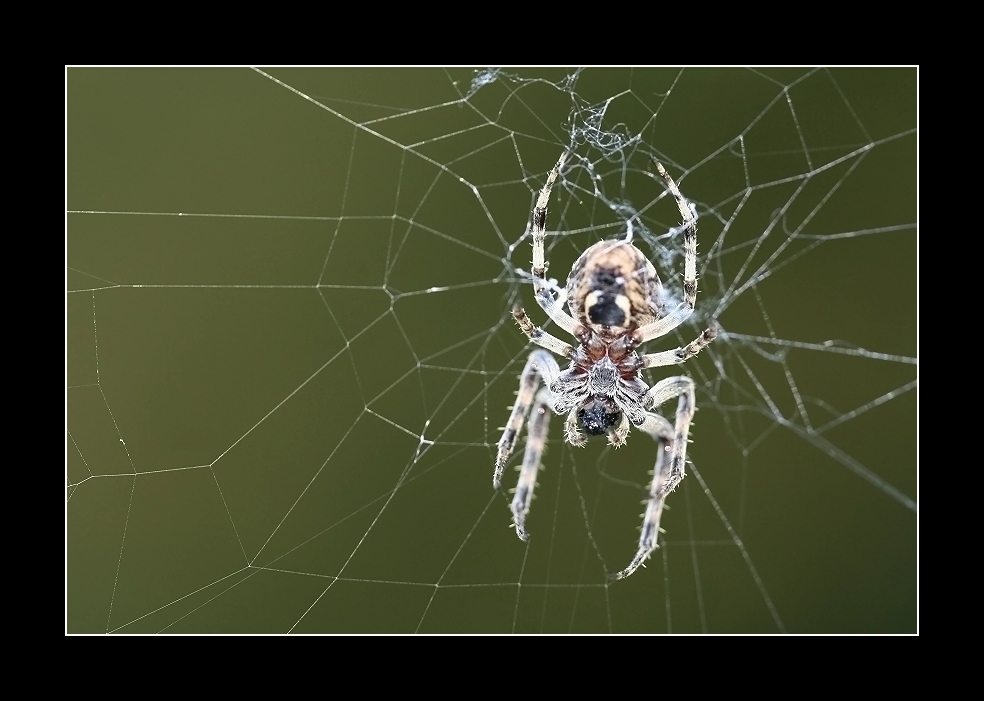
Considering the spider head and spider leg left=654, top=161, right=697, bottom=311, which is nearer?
spider leg left=654, top=161, right=697, bottom=311

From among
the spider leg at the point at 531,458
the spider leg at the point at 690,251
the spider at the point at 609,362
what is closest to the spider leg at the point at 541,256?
the spider at the point at 609,362

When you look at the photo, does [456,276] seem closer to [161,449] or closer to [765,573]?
[161,449]

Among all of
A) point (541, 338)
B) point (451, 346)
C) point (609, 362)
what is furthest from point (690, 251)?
point (451, 346)

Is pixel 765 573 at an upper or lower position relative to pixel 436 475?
lower

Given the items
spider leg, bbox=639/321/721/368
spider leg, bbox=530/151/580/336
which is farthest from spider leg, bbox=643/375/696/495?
spider leg, bbox=530/151/580/336

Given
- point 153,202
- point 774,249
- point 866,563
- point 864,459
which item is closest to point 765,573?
point 866,563

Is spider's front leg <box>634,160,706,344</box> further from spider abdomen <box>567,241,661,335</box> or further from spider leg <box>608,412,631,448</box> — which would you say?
spider leg <box>608,412,631,448</box>

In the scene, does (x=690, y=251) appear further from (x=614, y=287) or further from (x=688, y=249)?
(x=614, y=287)
